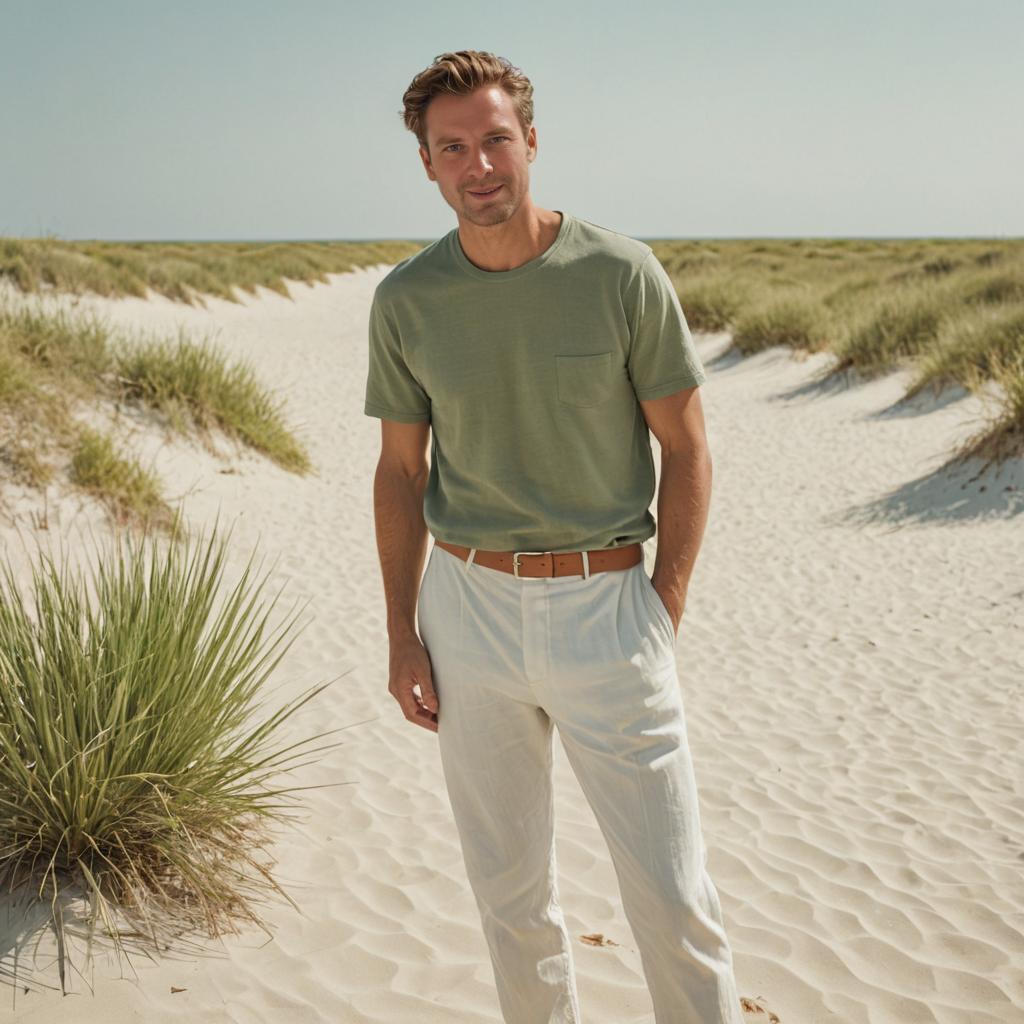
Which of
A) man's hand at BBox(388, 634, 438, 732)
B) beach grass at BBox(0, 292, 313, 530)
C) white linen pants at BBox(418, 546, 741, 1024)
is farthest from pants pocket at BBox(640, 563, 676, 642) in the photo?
beach grass at BBox(0, 292, 313, 530)

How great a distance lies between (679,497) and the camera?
1.74 metres

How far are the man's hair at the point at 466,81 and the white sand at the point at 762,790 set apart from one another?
2.11 m

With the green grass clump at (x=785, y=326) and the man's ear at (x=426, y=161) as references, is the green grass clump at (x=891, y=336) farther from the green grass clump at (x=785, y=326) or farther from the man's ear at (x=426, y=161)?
the man's ear at (x=426, y=161)

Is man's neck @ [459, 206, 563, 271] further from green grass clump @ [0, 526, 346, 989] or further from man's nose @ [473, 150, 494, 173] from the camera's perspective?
green grass clump @ [0, 526, 346, 989]

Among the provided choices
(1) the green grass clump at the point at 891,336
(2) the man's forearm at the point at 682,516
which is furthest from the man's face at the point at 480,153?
(1) the green grass clump at the point at 891,336

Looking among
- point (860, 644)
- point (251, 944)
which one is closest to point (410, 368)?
point (251, 944)

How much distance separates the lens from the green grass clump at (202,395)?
28.6 ft

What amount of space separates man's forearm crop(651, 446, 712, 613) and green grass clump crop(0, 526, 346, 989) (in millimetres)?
1303

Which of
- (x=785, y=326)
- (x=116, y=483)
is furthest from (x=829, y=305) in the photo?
(x=116, y=483)

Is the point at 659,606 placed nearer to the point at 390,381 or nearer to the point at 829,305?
the point at 390,381

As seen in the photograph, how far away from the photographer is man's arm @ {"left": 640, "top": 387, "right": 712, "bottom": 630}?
5.64 ft

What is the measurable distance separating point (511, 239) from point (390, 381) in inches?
15.1

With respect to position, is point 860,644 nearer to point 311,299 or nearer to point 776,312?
point 776,312

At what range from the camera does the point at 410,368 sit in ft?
6.02
